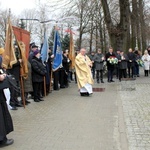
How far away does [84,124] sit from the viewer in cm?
786

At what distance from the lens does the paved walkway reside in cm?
626

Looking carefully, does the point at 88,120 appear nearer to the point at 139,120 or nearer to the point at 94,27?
the point at 139,120

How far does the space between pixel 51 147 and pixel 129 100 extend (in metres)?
5.91

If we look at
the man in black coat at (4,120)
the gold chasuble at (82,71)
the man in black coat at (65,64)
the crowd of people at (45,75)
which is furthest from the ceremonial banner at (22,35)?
the man in black coat at (65,64)

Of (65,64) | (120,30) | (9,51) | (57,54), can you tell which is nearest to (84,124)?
(9,51)

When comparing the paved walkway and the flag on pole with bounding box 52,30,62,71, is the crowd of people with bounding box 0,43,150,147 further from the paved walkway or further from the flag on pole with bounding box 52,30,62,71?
the paved walkway

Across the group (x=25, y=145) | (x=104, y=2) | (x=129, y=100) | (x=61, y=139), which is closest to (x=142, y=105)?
(x=129, y=100)

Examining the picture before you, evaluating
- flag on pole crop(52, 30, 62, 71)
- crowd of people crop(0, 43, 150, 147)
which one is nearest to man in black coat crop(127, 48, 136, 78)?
crowd of people crop(0, 43, 150, 147)

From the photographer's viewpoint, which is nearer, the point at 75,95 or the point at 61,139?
the point at 61,139

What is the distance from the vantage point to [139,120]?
824 cm

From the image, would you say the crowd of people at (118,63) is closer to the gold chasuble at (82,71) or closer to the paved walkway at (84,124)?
the gold chasuble at (82,71)

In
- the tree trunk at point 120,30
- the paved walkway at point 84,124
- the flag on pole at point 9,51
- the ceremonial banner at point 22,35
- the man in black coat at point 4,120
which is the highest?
the tree trunk at point 120,30

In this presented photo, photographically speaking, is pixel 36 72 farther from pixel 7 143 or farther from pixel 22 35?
pixel 7 143

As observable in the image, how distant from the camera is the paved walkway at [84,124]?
20.5 feet
